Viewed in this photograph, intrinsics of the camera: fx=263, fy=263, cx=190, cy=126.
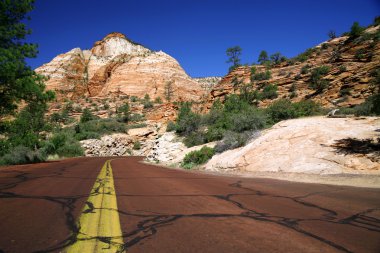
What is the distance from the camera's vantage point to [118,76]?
86125 mm

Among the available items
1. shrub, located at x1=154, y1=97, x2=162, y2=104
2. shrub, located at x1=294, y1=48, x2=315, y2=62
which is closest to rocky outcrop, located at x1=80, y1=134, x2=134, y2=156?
shrub, located at x1=154, y1=97, x2=162, y2=104

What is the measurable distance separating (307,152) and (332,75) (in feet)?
96.4

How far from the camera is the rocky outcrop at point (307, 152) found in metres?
9.92

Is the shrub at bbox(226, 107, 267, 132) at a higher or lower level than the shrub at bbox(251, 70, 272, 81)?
lower

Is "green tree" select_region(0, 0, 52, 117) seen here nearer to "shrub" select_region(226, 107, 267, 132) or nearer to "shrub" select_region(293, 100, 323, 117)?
"shrub" select_region(226, 107, 267, 132)

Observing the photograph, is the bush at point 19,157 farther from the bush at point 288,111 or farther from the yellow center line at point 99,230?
the bush at point 288,111

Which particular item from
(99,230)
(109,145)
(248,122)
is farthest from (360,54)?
(99,230)

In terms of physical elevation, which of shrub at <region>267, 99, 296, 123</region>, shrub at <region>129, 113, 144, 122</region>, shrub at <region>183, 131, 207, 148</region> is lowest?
shrub at <region>183, 131, 207, 148</region>

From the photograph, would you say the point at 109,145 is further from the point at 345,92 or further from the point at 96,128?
the point at 345,92

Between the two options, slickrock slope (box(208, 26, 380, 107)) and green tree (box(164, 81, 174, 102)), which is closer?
slickrock slope (box(208, 26, 380, 107))

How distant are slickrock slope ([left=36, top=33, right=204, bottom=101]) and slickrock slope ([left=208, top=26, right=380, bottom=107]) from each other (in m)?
31.1

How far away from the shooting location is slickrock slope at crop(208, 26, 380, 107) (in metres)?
29.6

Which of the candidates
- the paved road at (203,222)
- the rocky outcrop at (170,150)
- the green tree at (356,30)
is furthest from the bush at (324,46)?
the paved road at (203,222)

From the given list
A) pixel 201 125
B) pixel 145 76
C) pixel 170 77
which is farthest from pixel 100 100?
pixel 201 125
